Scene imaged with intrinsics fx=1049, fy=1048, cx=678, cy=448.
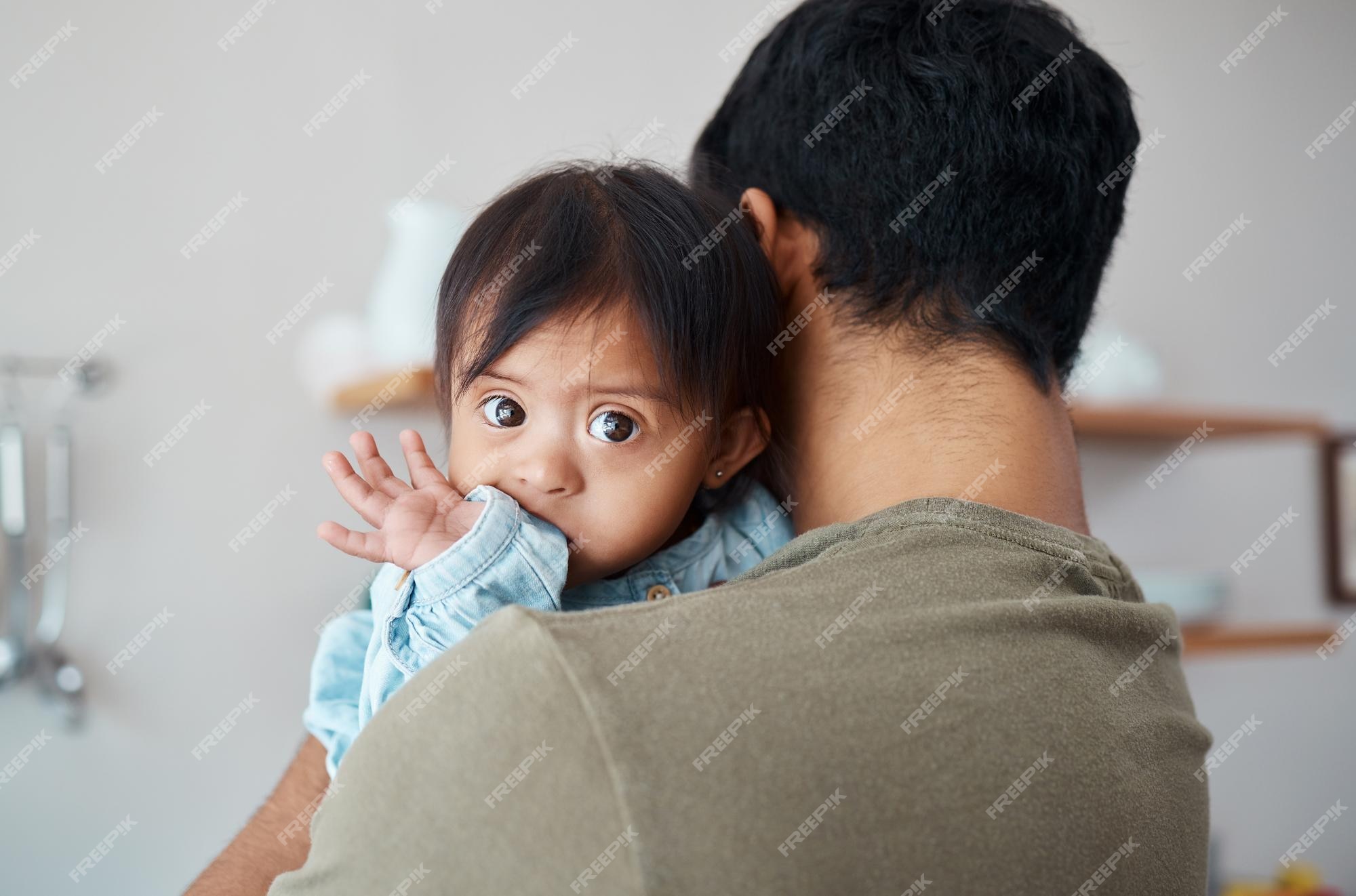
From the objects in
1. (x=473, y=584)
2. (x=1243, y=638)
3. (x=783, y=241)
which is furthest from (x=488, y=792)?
(x=1243, y=638)

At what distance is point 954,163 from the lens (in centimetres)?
84

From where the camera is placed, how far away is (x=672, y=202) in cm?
88

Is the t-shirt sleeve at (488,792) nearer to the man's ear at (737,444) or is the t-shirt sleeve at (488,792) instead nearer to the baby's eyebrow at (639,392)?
the baby's eyebrow at (639,392)

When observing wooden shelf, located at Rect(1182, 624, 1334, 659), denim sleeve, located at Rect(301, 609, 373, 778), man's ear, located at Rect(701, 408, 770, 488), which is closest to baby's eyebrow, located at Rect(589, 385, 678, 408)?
man's ear, located at Rect(701, 408, 770, 488)

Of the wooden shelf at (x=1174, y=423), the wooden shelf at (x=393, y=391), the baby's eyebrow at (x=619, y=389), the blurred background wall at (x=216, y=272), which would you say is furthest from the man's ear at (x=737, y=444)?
the wooden shelf at (x=1174, y=423)

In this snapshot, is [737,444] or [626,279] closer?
[626,279]

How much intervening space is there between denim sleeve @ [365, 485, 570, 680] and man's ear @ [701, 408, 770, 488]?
207 millimetres

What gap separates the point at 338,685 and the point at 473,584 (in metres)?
0.26

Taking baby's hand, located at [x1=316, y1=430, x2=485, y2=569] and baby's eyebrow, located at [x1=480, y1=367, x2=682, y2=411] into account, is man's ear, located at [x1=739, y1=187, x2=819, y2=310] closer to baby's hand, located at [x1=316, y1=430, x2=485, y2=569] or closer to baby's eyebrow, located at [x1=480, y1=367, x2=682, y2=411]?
baby's eyebrow, located at [x1=480, y1=367, x2=682, y2=411]

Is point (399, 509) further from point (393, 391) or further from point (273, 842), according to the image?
point (393, 391)

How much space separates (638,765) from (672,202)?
522mm

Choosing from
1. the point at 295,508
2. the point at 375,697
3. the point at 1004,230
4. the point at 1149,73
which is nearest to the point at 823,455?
the point at 1004,230

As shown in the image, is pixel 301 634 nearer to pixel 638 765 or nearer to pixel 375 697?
pixel 375 697

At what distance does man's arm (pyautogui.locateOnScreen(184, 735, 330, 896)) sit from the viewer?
0.88 metres
